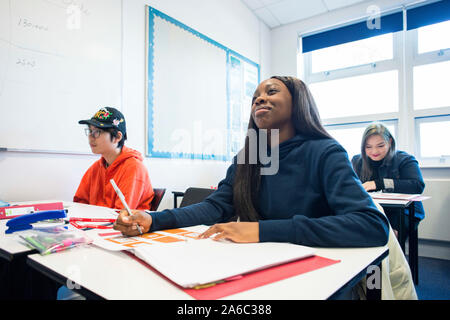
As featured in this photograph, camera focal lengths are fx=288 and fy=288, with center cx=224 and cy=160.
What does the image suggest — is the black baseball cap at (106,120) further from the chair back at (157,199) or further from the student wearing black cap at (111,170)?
the chair back at (157,199)

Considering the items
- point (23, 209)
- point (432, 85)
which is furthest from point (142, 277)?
point (432, 85)

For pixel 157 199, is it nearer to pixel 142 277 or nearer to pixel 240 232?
pixel 240 232

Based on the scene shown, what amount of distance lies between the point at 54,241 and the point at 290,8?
404 centimetres

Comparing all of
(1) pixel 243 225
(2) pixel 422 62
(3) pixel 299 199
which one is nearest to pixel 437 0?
(2) pixel 422 62

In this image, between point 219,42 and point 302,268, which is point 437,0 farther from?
point 302,268

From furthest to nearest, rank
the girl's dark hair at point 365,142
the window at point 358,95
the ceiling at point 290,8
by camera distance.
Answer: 1. the ceiling at point 290,8
2. the window at point 358,95
3. the girl's dark hair at point 365,142

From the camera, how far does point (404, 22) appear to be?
134 inches

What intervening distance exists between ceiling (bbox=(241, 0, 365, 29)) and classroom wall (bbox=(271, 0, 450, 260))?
10 cm

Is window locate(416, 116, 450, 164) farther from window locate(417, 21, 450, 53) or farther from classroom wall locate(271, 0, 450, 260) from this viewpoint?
window locate(417, 21, 450, 53)

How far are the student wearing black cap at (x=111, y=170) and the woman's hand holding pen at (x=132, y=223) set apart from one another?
795 mm

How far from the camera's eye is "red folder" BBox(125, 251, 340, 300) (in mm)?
426

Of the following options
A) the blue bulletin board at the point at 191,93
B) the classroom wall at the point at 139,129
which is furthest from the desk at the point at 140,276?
the blue bulletin board at the point at 191,93

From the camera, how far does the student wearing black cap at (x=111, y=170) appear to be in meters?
1.65

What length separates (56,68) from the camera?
1.93 m
